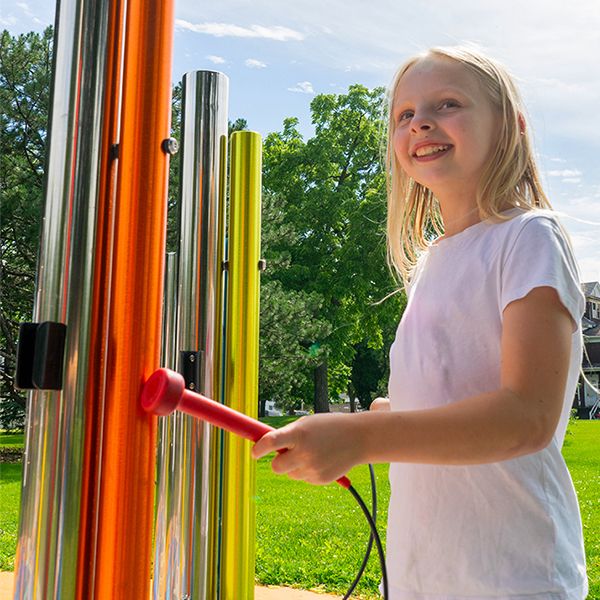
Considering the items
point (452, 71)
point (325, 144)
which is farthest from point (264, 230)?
point (452, 71)

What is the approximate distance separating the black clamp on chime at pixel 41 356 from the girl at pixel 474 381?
1.12 ft

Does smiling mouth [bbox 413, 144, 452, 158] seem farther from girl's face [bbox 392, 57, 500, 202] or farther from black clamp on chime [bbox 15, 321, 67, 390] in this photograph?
black clamp on chime [bbox 15, 321, 67, 390]

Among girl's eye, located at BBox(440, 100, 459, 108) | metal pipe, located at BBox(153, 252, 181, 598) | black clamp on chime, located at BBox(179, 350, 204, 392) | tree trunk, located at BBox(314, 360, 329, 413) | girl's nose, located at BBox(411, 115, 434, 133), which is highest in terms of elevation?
tree trunk, located at BBox(314, 360, 329, 413)

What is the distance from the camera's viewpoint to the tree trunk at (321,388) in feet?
75.8

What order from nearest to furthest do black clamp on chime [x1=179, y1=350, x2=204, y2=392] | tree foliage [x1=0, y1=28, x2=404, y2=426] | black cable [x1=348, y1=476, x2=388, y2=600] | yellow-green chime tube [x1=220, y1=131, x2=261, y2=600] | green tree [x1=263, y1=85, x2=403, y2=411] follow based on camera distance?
black cable [x1=348, y1=476, x2=388, y2=600] → black clamp on chime [x1=179, y1=350, x2=204, y2=392] → yellow-green chime tube [x1=220, y1=131, x2=261, y2=600] → tree foliage [x1=0, y1=28, x2=404, y2=426] → green tree [x1=263, y1=85, x2=403, y2=411]

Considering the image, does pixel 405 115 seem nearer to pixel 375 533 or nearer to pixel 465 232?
pixel 465 232

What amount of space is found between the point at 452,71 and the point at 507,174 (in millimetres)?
230

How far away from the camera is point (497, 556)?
1.33m

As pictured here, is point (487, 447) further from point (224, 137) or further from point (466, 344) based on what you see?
point (224, 137)

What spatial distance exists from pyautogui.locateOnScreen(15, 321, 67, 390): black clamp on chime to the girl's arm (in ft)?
1.10

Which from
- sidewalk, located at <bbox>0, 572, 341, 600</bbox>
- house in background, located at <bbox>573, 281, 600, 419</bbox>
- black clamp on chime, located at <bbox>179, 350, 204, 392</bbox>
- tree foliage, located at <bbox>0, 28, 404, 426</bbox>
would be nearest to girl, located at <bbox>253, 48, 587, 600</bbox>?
black clamp on chime, located at <bbox>179, 350, 204, 392</bbox>

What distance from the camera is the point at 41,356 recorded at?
1174mm

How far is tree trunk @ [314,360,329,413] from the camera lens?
2311 cm

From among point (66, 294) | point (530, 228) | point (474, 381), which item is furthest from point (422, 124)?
point (66, 294)
